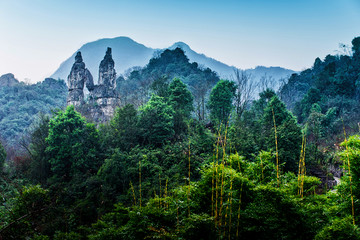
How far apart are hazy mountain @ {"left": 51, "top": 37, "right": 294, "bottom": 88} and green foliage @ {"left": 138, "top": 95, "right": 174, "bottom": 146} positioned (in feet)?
137

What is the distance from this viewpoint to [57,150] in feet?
33.5

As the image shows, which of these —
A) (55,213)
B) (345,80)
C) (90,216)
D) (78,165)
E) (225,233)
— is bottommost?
(90,216)

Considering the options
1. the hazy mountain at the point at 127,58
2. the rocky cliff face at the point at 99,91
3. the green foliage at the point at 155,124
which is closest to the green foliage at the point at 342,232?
the green foliage at the point at 155,124

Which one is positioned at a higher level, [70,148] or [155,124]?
[155,124]

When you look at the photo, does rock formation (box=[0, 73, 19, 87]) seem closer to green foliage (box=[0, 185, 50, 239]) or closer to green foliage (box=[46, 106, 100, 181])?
green foliage (box=[46, 106, 100, 181])

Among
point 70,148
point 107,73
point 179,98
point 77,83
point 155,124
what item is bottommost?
point 70,148

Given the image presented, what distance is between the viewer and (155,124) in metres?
11.2

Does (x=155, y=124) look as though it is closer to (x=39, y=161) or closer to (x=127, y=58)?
(x=39, y=161)

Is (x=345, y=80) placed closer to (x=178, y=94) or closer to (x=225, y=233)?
(x=178, y=94)

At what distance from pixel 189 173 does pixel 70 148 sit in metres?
9.63

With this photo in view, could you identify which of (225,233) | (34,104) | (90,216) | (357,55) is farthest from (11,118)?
(357,55)

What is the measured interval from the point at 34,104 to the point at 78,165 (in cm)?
2709

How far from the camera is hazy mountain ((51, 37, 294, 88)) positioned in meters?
51.9

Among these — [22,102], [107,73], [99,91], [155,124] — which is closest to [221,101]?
[155,124]
